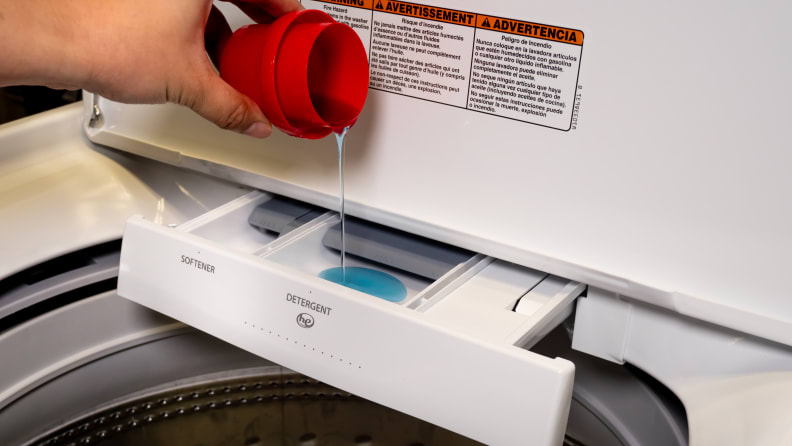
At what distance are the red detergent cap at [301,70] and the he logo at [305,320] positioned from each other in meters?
0.15

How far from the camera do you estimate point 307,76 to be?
625 mm

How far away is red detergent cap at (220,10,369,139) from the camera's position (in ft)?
1.95

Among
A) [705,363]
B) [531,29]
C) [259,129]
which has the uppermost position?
[531,29]

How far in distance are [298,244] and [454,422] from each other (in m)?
0.25

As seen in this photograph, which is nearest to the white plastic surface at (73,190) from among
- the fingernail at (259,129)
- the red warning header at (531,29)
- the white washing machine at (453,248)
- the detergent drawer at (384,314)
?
the white washing machine at (453,248)

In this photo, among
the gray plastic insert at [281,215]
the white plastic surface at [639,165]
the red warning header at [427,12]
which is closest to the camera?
the white plastic surface at [639,165]

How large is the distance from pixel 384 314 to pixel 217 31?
0.31m

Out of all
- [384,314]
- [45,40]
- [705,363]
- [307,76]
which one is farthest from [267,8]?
[705,363]

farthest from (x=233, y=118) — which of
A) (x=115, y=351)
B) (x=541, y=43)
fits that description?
(x=115, y=351)

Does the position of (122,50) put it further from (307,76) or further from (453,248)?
(453,248)

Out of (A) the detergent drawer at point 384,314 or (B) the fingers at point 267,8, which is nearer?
(A) the detergent drawer at point 384,314

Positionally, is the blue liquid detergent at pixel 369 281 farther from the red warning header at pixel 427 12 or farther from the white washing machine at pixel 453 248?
the red warning header at pixel 427 12

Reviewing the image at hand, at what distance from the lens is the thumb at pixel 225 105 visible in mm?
615

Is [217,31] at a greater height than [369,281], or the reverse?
[217,31]
